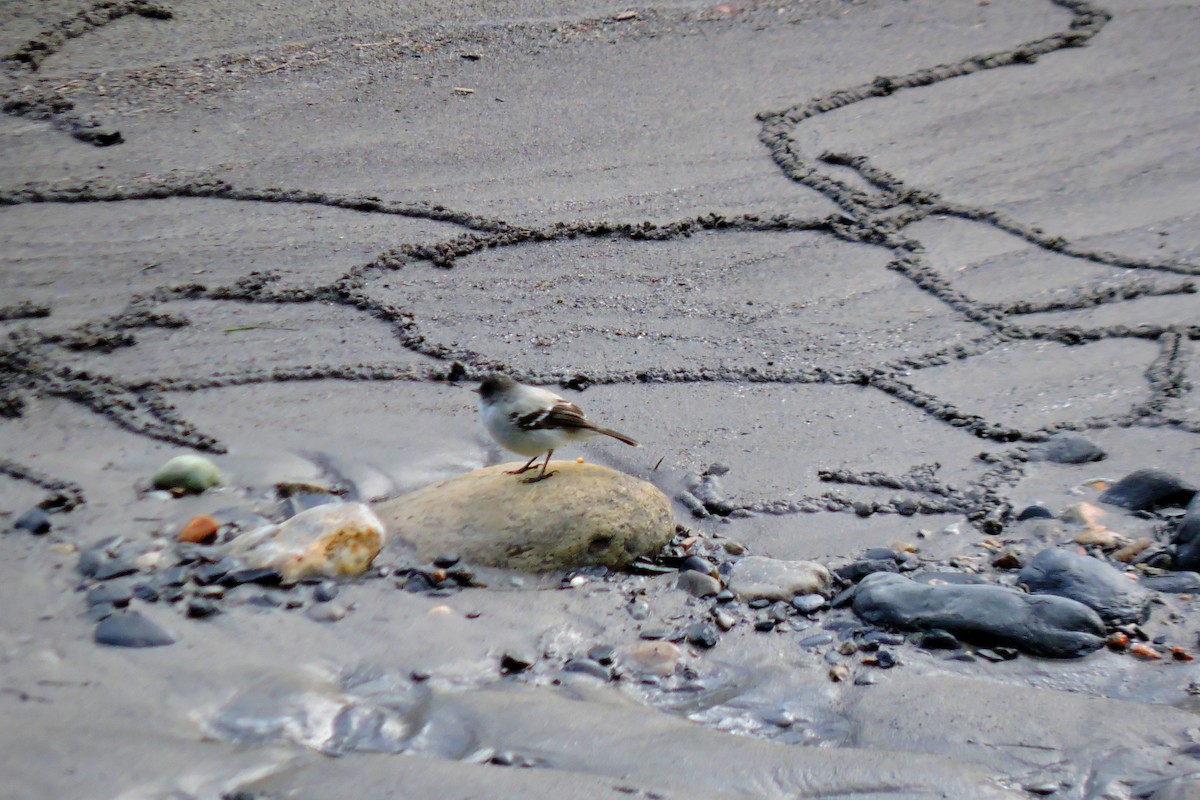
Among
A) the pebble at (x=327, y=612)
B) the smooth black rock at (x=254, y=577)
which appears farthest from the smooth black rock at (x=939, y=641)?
the smooth black rock at (x=254, y=577)

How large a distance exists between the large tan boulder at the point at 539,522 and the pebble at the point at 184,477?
0.64m

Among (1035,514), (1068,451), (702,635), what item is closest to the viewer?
(702,635)

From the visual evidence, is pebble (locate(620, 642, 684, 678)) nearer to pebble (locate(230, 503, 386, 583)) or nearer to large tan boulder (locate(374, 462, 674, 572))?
large tan boulder (locate(374, 462, 674, 572))

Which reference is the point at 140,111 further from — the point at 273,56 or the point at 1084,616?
the point at 1084,616

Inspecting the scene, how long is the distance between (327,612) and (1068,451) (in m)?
2.96

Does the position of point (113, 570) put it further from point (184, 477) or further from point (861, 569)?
point (861, 569)

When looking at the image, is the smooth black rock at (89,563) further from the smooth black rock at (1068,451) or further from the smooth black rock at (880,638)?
the smooth black rock at (1068,451)

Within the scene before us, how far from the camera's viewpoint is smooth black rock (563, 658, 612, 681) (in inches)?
137

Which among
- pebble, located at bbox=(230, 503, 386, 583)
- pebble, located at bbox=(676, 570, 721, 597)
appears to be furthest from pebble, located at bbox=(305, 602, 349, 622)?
pebble, located at bbox=(676, 570, 721, 597)

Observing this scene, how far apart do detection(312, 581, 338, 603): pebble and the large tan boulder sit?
36 centimetres

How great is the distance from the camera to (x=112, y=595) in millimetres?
3547

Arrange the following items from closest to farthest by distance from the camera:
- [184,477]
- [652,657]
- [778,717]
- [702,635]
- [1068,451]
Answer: [778,717] < [652,657] < [702,635] < [184,477] < [1068,451]

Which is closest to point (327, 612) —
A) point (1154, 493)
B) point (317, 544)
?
point (317, 544)

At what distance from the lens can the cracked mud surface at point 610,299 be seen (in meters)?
3.35
